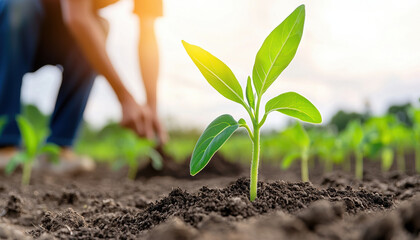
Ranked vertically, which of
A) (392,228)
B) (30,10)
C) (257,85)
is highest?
(30,10)

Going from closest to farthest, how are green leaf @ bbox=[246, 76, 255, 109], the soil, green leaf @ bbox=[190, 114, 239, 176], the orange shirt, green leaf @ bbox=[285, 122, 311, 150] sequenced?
the soil, green leaf @ bbox=[190, 114, 239, 176], green leaf @ bbox=[246, 76, 255, 109], green leaf @ bbox=[285, 122, 311, 150], the orange shirt

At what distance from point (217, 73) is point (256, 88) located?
16 centimetres

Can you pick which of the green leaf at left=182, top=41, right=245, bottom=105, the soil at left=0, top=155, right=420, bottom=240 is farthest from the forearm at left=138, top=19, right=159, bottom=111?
the green leaf at left=182, top=41, right=245, bottom=105

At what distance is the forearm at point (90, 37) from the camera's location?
309 centimetres

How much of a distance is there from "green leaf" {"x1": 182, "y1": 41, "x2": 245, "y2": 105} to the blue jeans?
134 inches

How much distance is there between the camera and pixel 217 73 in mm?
1409

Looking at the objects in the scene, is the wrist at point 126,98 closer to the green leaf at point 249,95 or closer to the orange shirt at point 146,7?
the orange shirt at point 146,7

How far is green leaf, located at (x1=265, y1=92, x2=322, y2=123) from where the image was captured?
1350mm

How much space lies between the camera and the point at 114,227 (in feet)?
4.84

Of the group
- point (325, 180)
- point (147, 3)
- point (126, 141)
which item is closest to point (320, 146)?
point (325, 180)

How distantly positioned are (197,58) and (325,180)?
1.44m

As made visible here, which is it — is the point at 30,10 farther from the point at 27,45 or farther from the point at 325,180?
the point at 325,180

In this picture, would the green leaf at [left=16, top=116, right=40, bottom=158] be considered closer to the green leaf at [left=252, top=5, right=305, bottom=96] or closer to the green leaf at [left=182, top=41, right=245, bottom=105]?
the green leaf at [left=182, top=41, right=245, bottom=105]

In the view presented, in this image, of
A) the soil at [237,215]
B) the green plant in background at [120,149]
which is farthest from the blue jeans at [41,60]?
the soil at [237,215]
